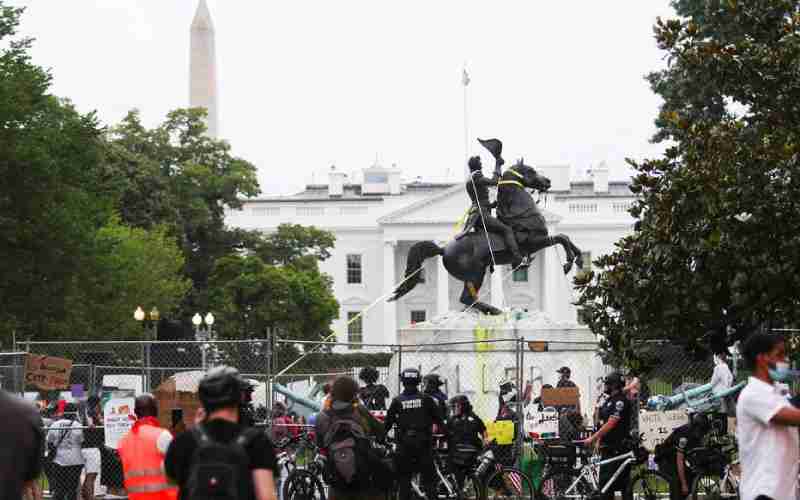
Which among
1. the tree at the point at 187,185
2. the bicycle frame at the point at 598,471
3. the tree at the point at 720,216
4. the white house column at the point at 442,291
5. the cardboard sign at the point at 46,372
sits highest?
the tree at the point at 187,185

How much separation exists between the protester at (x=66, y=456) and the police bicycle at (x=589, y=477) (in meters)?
5.19

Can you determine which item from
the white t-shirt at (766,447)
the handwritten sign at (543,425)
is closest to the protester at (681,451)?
the handwritten sign at (543,425)

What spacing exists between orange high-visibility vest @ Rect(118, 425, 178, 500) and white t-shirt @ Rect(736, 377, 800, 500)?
3578mm

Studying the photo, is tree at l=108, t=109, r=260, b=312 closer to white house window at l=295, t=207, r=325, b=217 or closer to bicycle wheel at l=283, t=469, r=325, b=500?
white house window at l=295, t=207, r=325, b=217

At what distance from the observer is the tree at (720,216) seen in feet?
52.4

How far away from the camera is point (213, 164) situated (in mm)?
70750

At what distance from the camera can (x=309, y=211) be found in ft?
341

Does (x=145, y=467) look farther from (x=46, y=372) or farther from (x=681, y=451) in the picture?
(x=46, y=372)

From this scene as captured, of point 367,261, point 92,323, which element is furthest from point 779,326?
point 367,261

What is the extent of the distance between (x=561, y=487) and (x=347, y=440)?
4.99m

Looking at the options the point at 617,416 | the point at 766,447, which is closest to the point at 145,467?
the point at 766,447

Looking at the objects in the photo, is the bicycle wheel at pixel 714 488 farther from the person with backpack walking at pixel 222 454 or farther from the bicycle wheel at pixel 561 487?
the person with backpack walking at pixel 222 454

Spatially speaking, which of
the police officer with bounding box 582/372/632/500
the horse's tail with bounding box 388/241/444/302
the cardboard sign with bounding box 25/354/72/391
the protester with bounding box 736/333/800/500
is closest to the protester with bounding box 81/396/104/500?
the cardboard sign with bounding box 25/354/72/391

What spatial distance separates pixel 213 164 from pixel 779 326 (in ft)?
180
